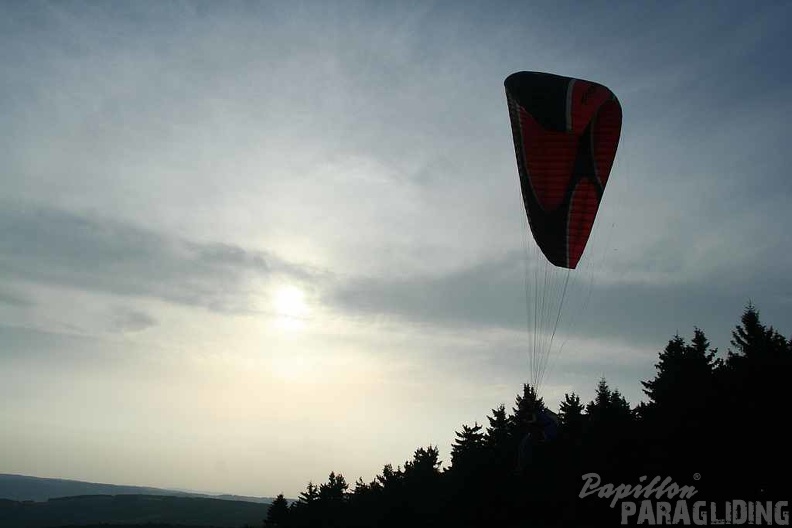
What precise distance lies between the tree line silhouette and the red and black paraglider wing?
5.87 m

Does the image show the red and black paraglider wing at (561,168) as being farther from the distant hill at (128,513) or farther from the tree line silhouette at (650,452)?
the distant hill at (128,513)

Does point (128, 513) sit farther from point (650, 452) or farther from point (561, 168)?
point (561, 168)

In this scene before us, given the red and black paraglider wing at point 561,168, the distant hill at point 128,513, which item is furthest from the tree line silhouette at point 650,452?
the distant hill at point 128,513

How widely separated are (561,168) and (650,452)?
19908 mm

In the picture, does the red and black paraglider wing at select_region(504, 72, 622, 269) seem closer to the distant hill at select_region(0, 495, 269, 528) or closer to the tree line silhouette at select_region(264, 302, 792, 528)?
the tree line silhouette at select_region(264, 302, 792, 528)

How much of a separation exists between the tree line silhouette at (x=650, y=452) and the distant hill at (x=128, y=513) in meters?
127

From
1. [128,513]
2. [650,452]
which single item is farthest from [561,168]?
[128,513]

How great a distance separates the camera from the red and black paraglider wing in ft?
60.0

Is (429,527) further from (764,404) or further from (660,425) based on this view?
(764,404)

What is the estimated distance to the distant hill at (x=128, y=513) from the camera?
6304 inches

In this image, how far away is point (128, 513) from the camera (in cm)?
17812

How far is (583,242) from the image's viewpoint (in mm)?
18562

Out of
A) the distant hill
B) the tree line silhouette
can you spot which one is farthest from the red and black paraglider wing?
the distant hill

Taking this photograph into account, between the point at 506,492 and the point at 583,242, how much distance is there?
25.6m
